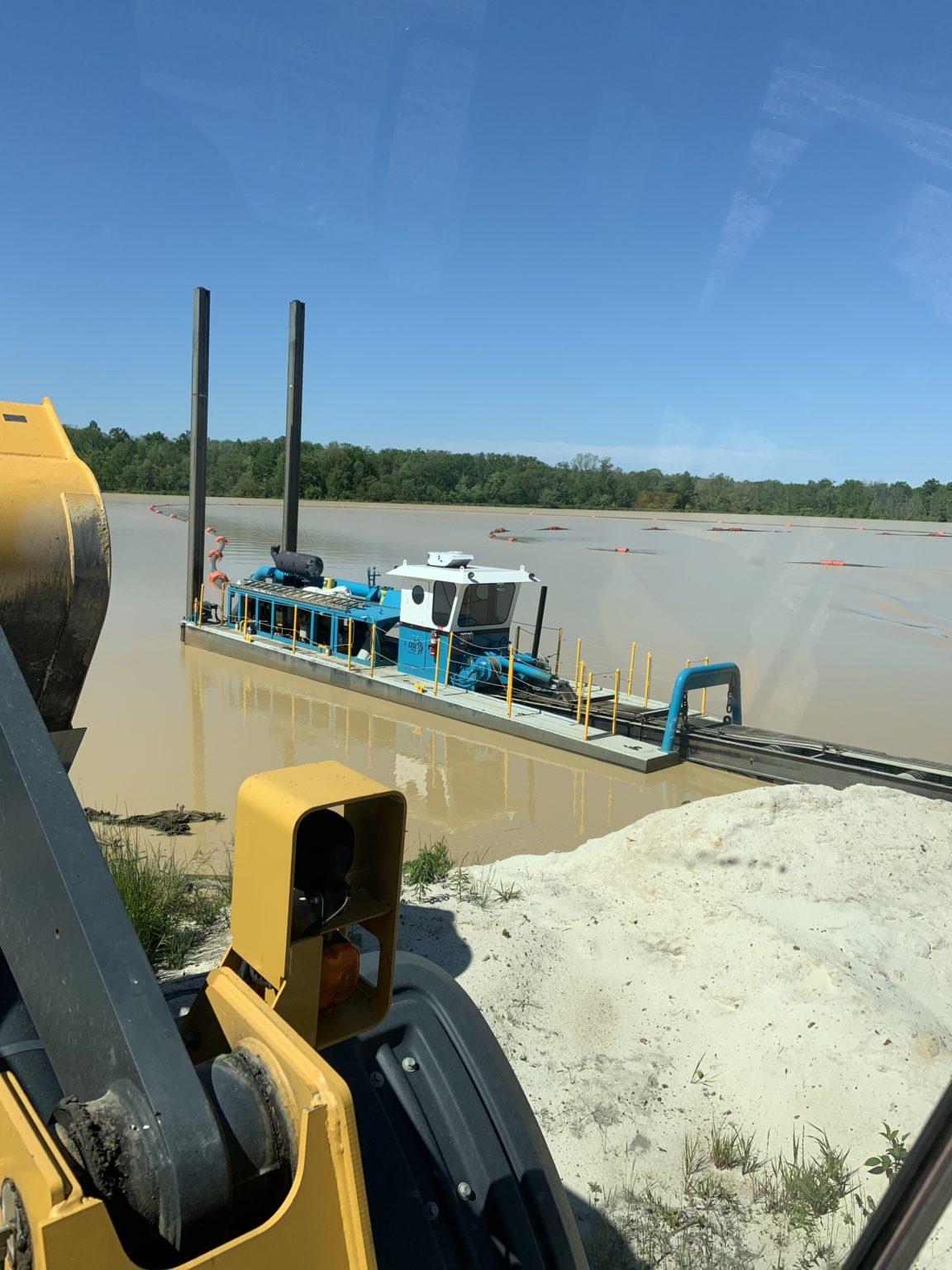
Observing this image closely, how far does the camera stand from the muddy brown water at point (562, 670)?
1203 centimetres

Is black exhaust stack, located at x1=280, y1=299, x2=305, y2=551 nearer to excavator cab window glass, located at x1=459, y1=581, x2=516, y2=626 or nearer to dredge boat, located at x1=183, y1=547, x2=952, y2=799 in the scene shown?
dredge boat, located at x1=183, y1=547, x2=952, y2=799

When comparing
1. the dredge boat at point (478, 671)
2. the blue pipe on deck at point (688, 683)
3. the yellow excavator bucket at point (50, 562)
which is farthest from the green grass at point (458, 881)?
the blue pipe on deck at point (688, 683)

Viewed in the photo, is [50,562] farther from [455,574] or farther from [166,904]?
[455,574]

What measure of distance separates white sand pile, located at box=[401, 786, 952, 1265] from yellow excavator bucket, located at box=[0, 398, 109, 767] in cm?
276

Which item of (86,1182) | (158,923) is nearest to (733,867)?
(158,923)

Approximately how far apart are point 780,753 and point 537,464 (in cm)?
6428

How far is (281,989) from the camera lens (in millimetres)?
1649

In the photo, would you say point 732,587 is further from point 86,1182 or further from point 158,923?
point 86,1182

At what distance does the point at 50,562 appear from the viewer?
213 centimetres

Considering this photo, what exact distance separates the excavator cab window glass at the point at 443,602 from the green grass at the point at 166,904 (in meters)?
9.65

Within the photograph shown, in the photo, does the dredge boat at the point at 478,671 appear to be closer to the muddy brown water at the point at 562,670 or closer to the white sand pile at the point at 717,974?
the muddy brown water at the point at 562,670

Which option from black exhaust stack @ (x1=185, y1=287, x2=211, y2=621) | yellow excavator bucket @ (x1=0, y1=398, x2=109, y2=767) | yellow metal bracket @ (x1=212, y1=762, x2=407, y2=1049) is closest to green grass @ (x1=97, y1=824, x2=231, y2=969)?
yellow excavator bucket @ (x1=0, y1=398, x2=109, y2=767)

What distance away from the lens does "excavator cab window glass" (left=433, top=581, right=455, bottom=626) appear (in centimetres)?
1584

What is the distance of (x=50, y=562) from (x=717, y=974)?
13.5 ft
